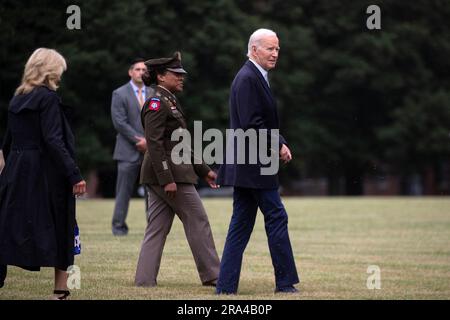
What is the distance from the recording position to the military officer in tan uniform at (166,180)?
964cm

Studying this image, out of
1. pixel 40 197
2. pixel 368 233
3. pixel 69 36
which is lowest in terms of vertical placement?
pixel 368 233

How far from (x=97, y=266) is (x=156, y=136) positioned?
8.08 feet

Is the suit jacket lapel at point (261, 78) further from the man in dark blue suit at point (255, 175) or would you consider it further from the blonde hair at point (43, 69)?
the blonde hair at point (43, 69)

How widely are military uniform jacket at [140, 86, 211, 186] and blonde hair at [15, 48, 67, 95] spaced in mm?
1323

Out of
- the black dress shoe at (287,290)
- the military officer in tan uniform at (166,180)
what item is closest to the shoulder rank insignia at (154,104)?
the military officer in tan uniform at (166,180)

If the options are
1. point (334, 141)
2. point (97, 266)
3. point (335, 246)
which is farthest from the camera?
point (334, 141)

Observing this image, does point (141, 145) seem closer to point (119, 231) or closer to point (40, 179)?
point (119, 231)

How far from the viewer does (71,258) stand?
8.68 m

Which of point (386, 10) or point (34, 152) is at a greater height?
point (386, 10)

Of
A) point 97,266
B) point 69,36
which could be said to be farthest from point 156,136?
point 69,36

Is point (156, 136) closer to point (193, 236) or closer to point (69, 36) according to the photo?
point (193, 236)

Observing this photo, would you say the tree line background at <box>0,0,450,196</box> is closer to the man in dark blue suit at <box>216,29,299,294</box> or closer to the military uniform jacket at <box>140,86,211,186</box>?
the military uniform jacket at <box>140,86,211,186</box>

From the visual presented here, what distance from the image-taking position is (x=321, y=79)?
49.6 m

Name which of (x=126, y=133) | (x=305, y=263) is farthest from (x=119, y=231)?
(x=305, y=263)
